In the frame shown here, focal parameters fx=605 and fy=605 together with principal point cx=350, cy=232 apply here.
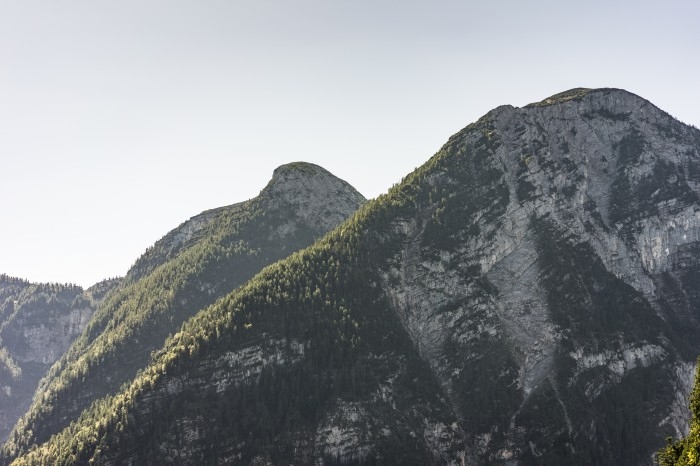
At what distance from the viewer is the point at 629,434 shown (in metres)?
178

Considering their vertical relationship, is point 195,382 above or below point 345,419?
above

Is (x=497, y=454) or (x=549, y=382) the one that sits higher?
(x=549, y=382)

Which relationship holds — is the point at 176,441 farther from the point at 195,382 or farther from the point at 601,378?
the point at 601,378

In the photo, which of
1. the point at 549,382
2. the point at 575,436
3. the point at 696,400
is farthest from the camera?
the point at 549,382

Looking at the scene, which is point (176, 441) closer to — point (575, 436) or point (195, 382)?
point (195, 382)

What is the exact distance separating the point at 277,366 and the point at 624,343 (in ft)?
376

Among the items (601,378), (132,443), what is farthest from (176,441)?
(601,378)

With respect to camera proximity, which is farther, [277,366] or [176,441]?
[277,366]

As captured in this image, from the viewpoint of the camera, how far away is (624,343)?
19925cm

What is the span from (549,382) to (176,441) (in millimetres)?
116321

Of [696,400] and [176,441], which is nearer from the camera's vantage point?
[696,400]

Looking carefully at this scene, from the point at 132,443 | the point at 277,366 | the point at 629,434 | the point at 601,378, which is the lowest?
the point at 629,434

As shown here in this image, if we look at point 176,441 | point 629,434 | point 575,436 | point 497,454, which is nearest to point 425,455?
point 497,454

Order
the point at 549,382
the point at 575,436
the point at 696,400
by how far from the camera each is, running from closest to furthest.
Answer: the point at 696,400, the point at 575,436, the point at 549,382
